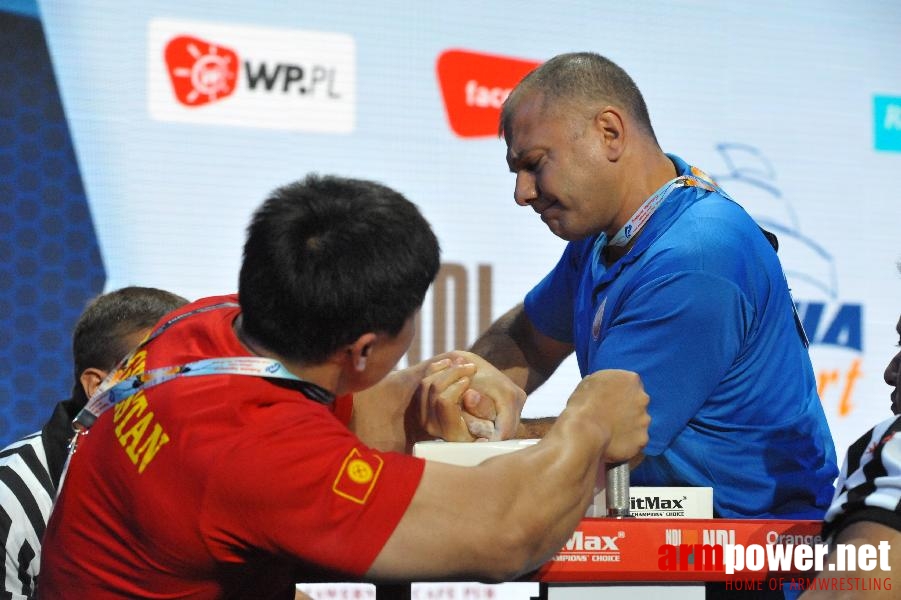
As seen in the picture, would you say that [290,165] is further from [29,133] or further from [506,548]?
[506,548]

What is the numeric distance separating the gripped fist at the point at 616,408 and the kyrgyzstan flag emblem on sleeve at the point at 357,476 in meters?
0.27

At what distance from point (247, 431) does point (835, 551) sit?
1.87 feet

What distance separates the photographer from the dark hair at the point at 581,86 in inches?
69.9

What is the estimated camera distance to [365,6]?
317cm

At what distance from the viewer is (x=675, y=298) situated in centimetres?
149

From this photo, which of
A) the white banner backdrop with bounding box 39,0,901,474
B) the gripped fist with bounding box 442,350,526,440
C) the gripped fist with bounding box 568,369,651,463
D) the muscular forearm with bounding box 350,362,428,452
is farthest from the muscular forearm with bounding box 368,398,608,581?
the white banner backdrop with bounding box 39,0,901,474

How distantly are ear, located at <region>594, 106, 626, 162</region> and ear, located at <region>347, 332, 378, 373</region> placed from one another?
0.81 meters

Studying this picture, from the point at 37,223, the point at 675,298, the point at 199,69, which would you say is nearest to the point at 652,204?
the point at 675,298

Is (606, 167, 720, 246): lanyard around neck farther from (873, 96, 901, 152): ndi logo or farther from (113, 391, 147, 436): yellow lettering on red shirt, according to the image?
(873, 96, 901, 152): ndi logo

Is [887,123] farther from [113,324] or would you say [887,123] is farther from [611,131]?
[113,324]

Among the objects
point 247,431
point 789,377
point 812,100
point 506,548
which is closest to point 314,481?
point 247,431

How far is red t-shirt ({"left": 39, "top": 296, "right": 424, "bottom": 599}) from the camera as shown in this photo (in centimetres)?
96

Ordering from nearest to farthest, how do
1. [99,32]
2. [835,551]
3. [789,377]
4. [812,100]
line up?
1. [835,551]
2. [789,377]
3. [99,32]
4. [812,100]

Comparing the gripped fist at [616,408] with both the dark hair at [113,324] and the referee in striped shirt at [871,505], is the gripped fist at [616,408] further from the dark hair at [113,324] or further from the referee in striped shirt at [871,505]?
the dark hair at [113,324]
